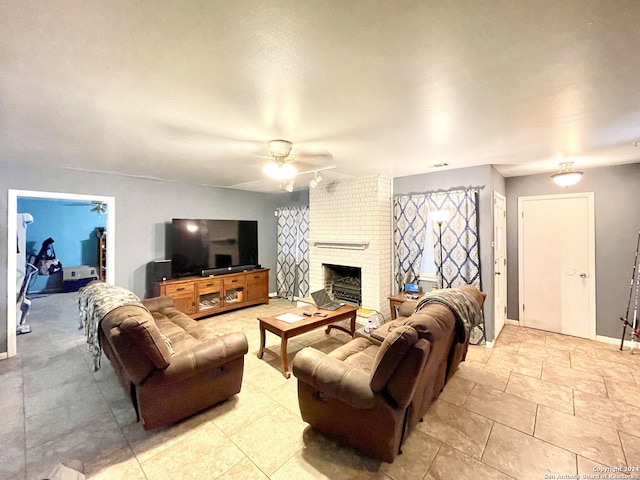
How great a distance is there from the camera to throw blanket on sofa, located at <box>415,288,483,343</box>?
218 cm

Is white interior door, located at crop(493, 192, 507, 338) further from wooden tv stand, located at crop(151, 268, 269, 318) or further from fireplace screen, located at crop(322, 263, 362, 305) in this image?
wooden tv stand, located at crop(151, 268, 269, 318)

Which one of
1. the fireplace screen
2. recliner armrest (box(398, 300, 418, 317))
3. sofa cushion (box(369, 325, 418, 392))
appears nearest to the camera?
sofa cushion (box(369, 325, 418, 392))

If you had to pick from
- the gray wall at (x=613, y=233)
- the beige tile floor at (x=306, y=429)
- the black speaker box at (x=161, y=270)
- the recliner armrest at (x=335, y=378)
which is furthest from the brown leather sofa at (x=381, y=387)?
the black speaker box at (x=161, y=270)

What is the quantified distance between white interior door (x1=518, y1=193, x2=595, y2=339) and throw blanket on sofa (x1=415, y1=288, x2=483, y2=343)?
259 centimetres

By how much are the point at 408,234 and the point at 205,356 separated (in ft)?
10.8

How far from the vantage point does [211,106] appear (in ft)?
6.29

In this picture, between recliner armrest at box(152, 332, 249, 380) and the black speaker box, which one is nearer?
recliner armrest at box(152, 332, 249, 380)

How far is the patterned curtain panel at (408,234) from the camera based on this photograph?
418cm

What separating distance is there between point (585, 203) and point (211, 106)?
15.9 ft

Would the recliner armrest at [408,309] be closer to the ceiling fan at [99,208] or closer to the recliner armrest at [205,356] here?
the recliner armrest at [205,356]

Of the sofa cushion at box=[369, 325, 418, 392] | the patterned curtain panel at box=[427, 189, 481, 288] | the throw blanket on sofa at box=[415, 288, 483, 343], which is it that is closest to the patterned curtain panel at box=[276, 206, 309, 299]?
the patterned curtain panel at box=[427, 189, 481, 288]

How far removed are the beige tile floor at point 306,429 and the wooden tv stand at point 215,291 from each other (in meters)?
1.44

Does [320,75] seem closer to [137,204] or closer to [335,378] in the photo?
[335,378]

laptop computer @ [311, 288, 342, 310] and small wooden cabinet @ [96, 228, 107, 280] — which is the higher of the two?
small wooden cabinet @ [96, 228, 107, 280]
